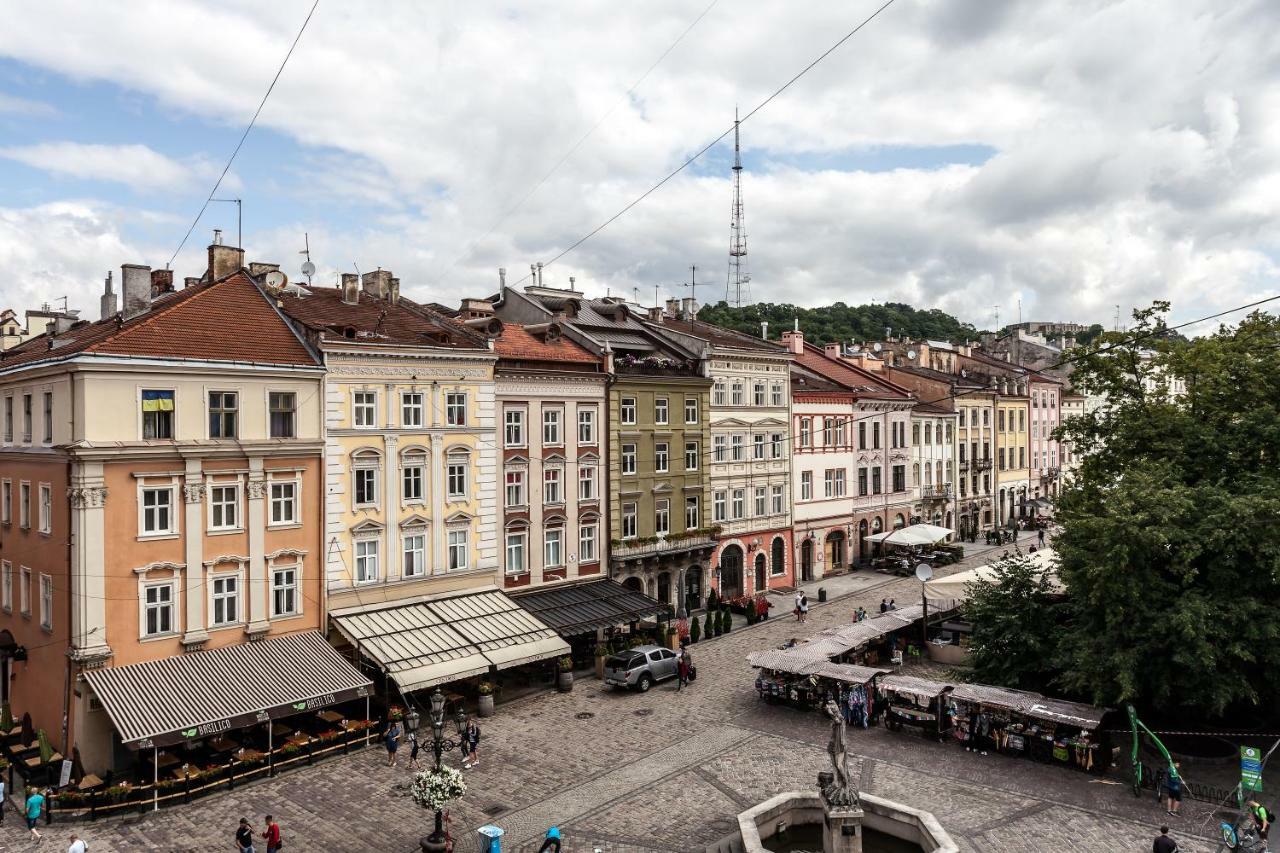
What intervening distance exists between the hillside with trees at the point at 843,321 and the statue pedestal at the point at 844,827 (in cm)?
7323

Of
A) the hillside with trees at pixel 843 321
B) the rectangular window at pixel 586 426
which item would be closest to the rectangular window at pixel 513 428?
the rectangular window at pixel 586 426

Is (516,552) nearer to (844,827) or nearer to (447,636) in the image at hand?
(447,636)

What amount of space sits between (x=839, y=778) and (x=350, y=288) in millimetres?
27725

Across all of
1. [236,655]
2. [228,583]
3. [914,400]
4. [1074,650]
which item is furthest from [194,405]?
[914,400]

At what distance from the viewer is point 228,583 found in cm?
2897

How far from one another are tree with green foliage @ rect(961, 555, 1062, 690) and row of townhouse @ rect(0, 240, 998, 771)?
1400 centimetres

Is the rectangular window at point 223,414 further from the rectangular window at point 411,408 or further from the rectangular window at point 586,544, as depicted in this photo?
the rectangular window at point 586,544

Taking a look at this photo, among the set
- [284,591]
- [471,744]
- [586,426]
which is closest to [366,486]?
[284,591]

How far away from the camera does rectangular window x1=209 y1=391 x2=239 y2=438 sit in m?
28.9

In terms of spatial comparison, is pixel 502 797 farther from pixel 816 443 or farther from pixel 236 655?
pixel 816 443

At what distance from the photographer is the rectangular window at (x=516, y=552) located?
3766cm

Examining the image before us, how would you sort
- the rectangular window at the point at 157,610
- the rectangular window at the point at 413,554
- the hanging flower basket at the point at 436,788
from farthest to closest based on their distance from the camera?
the rectangular window at the point at 413,554 → the rectangular window at the point at 157,610 → the hanging flower basket at the point at 436,788

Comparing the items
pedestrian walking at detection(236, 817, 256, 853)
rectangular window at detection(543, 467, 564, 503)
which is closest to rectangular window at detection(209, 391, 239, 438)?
pedestrian walking at detection(236, 817, 256, 853)

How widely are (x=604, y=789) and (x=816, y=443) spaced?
3358 cm
